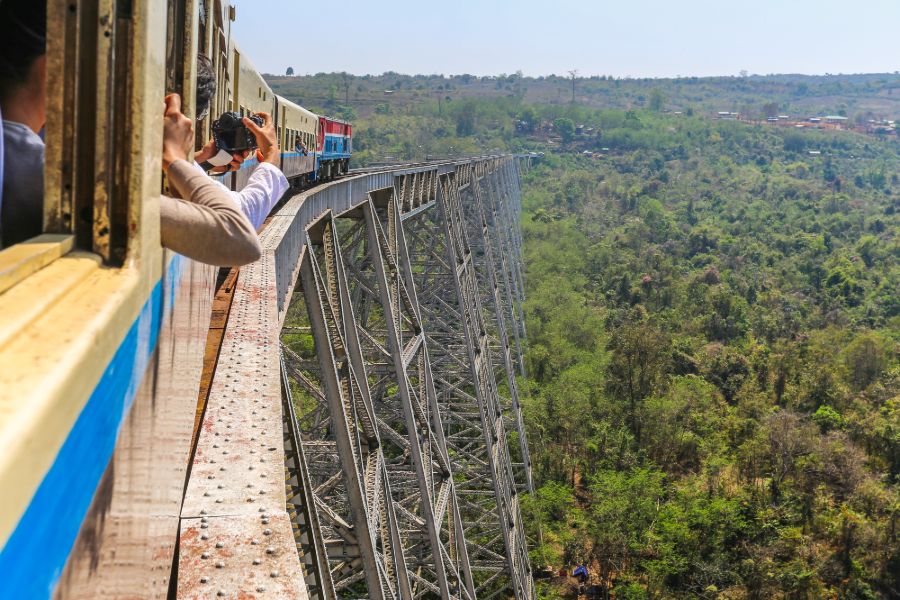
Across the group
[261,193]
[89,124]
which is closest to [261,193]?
[261,193]

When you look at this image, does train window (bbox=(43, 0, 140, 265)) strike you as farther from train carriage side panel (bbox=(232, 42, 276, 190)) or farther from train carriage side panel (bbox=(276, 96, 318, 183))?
train carriage side panel (bbox=(276, 96, 318, 183))

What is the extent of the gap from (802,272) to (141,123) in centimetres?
5181

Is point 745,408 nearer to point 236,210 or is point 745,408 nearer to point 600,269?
point 600,269

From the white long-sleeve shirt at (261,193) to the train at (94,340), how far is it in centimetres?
37

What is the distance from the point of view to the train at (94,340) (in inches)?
28.3

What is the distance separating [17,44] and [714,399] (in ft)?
101

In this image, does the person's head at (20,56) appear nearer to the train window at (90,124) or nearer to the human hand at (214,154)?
the train window at (90,124)

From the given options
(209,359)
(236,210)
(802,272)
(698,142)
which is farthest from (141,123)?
(698,142)

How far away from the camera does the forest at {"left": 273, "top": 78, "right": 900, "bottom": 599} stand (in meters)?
19.8

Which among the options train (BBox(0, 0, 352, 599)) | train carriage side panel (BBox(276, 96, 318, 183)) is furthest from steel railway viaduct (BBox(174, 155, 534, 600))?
train carriage side panel (BBox(276, 96, 318, 183))

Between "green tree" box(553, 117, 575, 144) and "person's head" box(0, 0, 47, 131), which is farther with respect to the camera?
"green tree" box(553, 117, 575, 144)

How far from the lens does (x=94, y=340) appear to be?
2.90 feet

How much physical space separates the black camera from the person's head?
1.07 m

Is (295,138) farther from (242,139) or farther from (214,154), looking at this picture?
(242,139)
